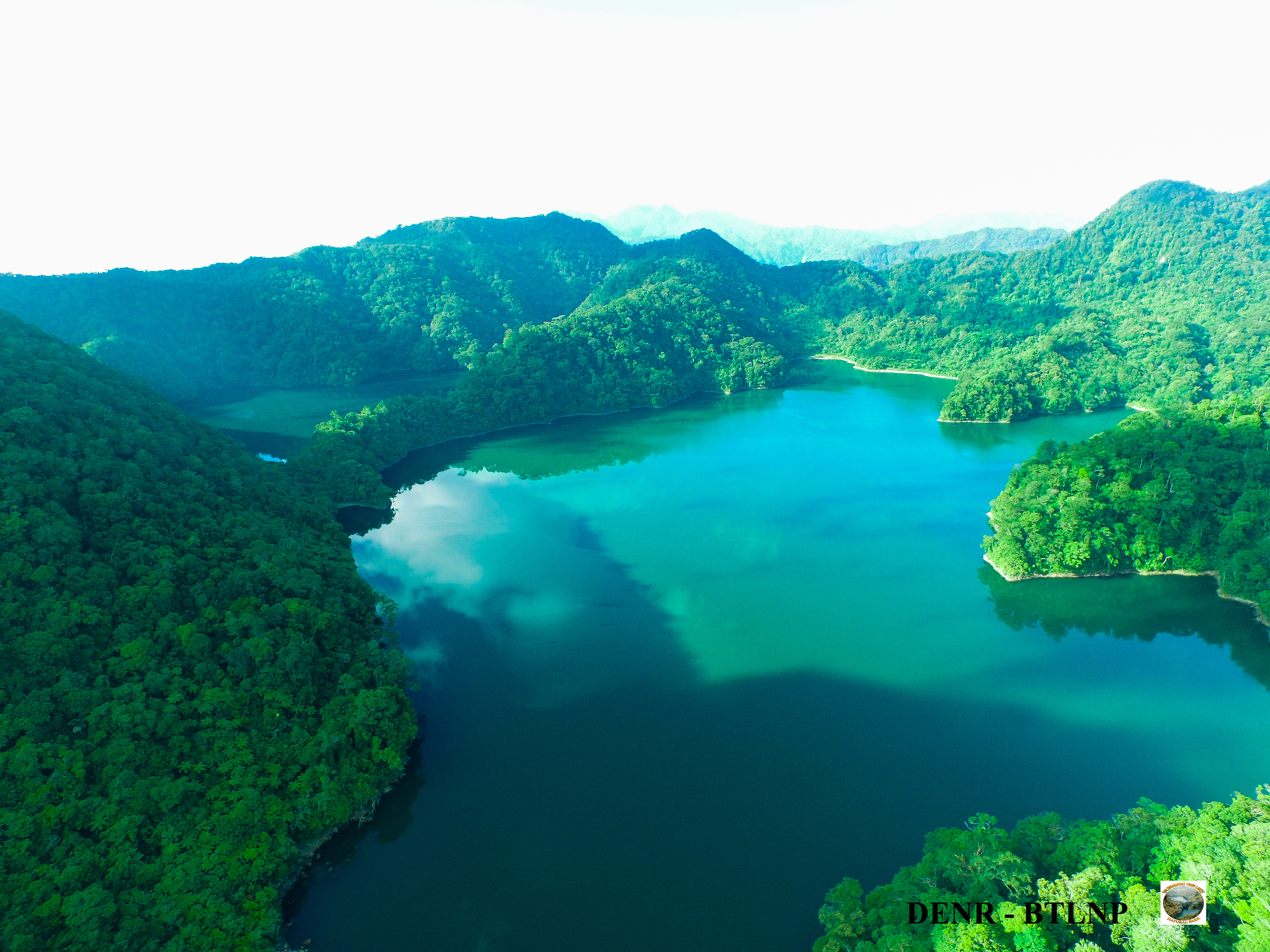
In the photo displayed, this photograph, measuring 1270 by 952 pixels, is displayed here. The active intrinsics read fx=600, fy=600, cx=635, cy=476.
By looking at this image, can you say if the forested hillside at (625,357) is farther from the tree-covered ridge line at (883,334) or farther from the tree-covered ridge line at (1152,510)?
the tree-covered ridge line at (1152,510)

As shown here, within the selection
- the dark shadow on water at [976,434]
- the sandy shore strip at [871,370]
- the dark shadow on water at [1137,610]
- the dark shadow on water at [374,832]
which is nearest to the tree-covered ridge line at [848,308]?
the sandy shore strip at [871,370]

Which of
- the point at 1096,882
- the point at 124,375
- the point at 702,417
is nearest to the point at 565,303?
the point at 702,417

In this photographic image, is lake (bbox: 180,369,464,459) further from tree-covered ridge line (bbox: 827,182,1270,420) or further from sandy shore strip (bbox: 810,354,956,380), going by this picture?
tree-covered ridge line (bbox: 827,182,1270,420)

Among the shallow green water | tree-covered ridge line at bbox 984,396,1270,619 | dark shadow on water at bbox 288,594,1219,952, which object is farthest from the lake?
tree-covered ridge line at bbox 984,396,1270,619

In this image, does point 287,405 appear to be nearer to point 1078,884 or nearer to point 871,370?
point 871,370

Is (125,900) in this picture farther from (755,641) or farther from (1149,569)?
(1149,569)

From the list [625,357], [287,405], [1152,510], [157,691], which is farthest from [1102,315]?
[287,405]
